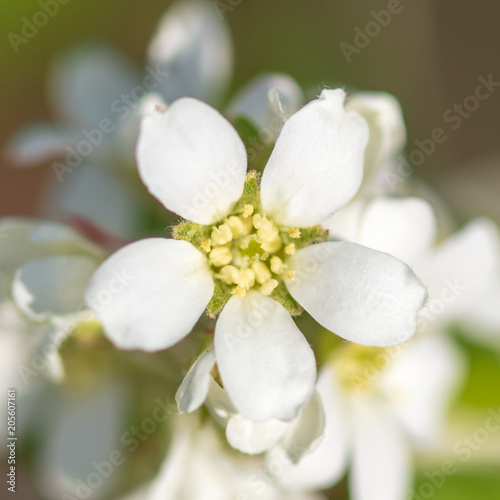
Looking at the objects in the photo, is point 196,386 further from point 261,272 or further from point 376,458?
point 376,458

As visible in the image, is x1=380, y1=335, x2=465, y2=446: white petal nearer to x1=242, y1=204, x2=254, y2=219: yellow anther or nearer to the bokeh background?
x1=242, y1=204, x2=254, y2=219: yellow anther

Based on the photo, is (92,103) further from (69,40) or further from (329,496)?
(329,496)

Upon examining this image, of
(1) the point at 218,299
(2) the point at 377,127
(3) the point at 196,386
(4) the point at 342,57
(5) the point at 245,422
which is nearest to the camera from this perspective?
(3) the point at 196,386

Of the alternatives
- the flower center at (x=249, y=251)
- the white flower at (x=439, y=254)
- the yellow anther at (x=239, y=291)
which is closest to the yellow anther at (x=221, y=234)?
the flower center at (x=249, y=251)

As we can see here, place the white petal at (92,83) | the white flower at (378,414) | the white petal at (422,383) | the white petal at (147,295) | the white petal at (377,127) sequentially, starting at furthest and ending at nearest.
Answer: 1. the white petal at (92,83)
2. the white petal at (422,383)
3. the white flower at (378,414)
4. the white petal at (377,127)
5. the white petal at (147,295)

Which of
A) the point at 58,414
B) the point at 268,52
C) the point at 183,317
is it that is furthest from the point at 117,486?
the point at 268,52

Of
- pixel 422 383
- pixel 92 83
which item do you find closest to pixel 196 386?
pixel 422 383

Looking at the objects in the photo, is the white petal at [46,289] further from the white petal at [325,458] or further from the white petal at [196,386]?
the white petal at [325,458]
